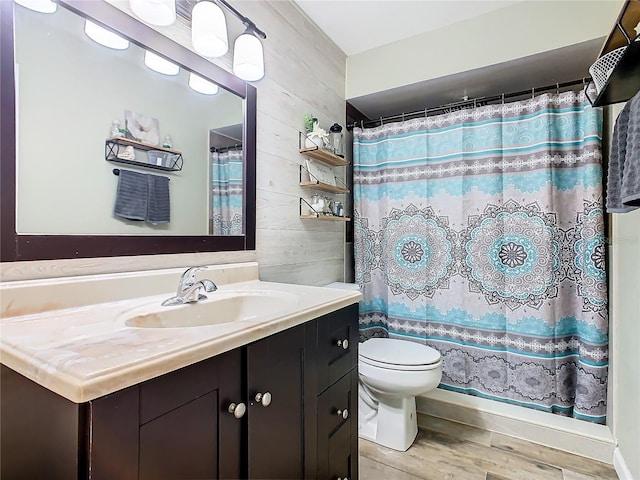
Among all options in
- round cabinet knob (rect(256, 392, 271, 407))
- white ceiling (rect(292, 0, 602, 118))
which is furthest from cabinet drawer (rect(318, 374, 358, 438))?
white ceiling (rect(292, 0, 602, 118))

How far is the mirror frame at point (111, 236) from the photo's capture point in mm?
827

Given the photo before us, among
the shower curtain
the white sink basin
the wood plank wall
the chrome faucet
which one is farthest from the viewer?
the shower curtain

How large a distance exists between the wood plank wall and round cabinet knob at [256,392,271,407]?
2.14 feet

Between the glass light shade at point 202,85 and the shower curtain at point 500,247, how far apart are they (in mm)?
1245

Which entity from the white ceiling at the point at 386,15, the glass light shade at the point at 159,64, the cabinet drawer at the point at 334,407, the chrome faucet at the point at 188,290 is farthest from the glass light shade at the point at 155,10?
the cabinet drawer at the point at 334,407

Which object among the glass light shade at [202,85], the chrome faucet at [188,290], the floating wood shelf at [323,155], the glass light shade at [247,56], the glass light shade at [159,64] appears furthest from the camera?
the floating wood shelf at [323,155]

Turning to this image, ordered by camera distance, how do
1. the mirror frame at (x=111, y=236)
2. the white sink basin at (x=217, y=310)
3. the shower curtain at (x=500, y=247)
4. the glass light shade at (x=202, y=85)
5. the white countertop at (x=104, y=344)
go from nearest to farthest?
the white countertop at (x=104, y=344) < the mirror frame at (x=111, y=236) < the white sink basin at (x=217, y=310) < the glass light shade at (x=202, y=85) < the shower curtain at (x=500, y=247)

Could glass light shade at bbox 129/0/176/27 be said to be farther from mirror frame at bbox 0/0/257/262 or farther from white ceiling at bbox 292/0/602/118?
white ceiling at bbox 292/0/602/118

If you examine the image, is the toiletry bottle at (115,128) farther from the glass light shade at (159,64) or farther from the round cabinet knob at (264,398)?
the round cabinet knob at (264,398)

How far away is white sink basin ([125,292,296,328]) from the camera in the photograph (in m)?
0.94

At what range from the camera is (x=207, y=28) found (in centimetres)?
125

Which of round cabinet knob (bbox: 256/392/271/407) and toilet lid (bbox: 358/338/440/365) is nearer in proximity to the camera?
round cabinet knob (bbox: 256/392/271/407)

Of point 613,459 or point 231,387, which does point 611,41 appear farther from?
point 613,459

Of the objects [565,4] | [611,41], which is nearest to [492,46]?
[565,4]
